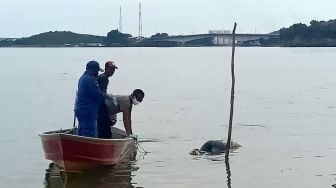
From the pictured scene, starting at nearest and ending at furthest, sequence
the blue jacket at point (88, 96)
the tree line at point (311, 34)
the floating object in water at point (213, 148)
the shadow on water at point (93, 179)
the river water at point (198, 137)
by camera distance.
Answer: the blue jacket at point (88, 96)
the shadow on water at point (93, 179)
the river water at point (198, 137)
the floating object in water at point (213, 148)
the tree line at point (311, 34)

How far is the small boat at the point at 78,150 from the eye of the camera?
535 inches

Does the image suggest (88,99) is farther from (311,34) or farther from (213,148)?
(311,34)

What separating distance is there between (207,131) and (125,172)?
331 inches


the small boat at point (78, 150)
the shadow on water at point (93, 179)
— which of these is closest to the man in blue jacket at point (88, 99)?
the small boat at point (78, 150)

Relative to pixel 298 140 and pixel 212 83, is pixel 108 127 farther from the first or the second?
→ pixel 212 83

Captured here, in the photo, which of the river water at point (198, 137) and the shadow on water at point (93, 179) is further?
the river water at point (198, 137)

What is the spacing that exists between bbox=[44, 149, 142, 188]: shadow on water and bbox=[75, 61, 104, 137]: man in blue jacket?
1132 millimetres

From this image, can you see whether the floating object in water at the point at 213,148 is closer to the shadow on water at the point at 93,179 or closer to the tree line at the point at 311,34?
the shadow on water at the point at 93,179

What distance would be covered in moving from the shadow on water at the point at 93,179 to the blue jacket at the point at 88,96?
1.59m

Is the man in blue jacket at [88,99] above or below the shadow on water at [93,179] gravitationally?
above

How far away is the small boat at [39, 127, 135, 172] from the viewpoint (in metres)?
13.6

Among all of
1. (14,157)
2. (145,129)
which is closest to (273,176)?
(14,157)

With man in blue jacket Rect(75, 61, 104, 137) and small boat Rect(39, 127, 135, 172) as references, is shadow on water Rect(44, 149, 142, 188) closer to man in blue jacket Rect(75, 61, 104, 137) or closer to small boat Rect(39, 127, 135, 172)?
small boat Rect(39, 127, 135, 172)

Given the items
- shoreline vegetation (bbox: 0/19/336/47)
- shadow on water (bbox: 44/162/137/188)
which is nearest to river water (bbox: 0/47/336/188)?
shadow on water (bbox: 44/162/137/188)
